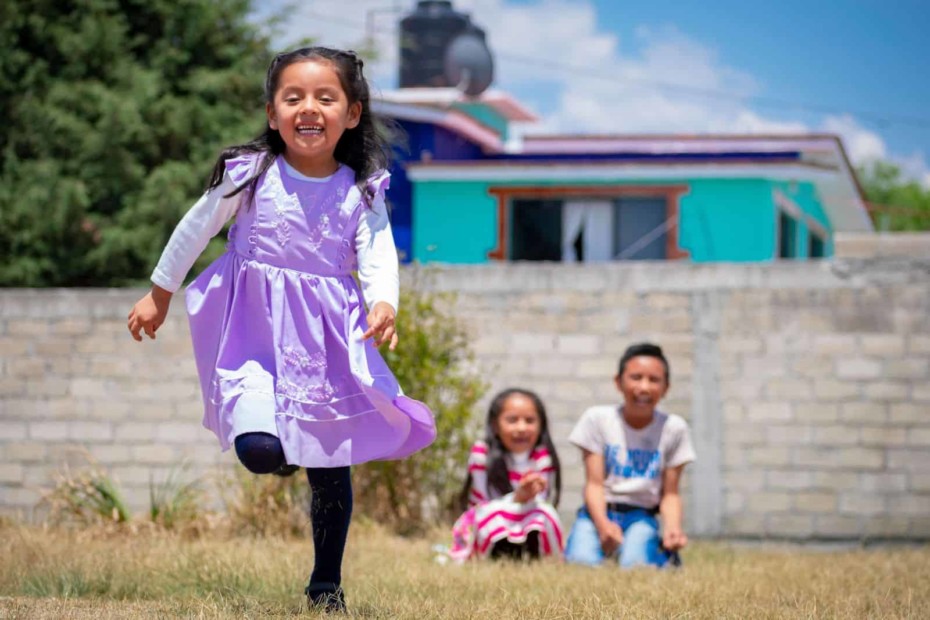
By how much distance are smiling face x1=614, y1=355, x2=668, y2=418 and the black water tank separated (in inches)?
661

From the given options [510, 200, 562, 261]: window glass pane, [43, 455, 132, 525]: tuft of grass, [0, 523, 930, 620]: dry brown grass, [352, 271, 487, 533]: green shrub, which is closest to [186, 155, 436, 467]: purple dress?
[0, 523, 930, 620]: dry brown grass

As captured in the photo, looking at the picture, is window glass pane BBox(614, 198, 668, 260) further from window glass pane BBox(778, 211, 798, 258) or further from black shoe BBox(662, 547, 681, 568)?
black shoe BBox(662, 547, 681, 568)

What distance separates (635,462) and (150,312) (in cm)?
343

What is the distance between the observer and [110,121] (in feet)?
50.3

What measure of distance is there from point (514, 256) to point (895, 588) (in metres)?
14.9

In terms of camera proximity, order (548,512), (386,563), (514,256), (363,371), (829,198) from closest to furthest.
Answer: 1. (363,371)
2. (386,563)
3. (548,512)
4. (514,256)
5. (829,198)

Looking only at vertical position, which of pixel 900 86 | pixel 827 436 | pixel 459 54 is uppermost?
pixel 900 86

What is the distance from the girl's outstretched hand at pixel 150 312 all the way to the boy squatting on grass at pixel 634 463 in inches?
124

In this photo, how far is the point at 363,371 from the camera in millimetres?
4418

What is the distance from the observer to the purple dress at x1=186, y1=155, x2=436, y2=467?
14.4ft

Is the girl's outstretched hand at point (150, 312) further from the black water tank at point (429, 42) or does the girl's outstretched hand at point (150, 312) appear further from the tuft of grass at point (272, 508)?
the black water tank at point (429, 42)

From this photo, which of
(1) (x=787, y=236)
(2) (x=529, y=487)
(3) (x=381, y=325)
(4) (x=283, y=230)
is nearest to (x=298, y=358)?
(3) (x=381, y=325)

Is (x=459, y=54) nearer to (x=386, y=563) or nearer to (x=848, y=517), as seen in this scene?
(x=848, y=517)

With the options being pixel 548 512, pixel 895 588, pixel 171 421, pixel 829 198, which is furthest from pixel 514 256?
pixel 895 588
